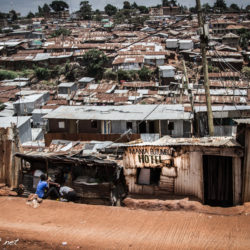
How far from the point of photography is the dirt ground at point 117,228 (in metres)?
6.78

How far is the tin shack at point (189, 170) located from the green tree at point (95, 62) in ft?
125

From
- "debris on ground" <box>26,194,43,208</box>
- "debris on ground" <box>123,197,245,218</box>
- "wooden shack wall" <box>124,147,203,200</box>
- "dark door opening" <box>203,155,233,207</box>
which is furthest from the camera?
"debris on ground" <box>26,194,43,208</box>

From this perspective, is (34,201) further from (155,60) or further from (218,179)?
(155,60)

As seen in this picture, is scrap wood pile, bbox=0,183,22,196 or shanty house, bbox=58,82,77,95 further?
shanty house, bbox=58,82,77,95

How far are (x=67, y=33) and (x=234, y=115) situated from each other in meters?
61.6

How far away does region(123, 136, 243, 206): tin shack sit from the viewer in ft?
27.6

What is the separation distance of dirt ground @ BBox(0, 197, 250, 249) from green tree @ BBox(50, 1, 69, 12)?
115 meters

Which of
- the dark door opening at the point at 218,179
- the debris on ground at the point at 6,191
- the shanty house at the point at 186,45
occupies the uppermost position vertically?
the shanty house at the point at 186,45

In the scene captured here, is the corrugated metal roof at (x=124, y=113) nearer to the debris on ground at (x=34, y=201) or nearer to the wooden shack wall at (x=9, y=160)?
the wooden shack wall at (x=9, y=160)

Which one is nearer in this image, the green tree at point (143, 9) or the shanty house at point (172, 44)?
the shanty house at point (172, 44)

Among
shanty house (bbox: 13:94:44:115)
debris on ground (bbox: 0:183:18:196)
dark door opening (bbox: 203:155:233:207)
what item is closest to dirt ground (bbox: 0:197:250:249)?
dark door opening (bbox: 203:155:233:207)

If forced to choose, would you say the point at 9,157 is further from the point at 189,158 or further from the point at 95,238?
the point at 189,158

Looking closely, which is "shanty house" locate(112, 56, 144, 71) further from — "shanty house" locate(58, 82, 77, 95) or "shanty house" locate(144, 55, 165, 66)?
"shanty house" locate(58, 82, 77, 95)

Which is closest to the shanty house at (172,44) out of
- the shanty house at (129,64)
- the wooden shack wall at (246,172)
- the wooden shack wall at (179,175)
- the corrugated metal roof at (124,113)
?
the shanty house at (129,64)
